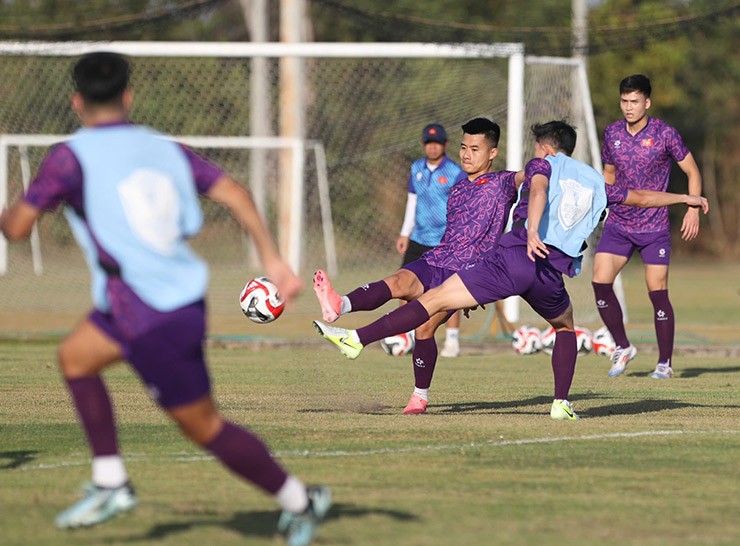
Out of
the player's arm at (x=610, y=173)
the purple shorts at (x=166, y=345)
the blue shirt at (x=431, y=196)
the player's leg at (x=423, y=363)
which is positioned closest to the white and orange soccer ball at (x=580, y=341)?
the blue shirt at (x=431, y=196)

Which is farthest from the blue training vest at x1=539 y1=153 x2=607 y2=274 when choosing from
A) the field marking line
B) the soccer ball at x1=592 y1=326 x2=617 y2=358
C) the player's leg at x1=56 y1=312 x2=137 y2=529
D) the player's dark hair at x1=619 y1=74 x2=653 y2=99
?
the soccer ball at x1=592 y1=326 x2=617 y2=358

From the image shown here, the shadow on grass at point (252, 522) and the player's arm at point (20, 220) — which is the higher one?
the player's arm at point (20, 220)

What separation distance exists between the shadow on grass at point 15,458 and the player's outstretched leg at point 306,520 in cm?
223

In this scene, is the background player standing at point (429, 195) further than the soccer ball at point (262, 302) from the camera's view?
Yes

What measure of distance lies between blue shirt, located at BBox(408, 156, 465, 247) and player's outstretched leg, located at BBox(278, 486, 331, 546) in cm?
812

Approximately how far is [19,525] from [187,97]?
20.3 meters

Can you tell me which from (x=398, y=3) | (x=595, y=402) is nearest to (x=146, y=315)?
(x=595, y=402)

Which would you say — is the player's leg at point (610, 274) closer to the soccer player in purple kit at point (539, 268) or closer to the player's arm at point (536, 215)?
the soccer player in purple kit at point (539, 268)

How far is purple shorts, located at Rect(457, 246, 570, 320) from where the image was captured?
8523mm

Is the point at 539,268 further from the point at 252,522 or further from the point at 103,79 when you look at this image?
the point at 103,79

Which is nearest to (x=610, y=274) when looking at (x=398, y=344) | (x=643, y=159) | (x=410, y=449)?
(x=643, y=159)

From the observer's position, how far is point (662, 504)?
6.00 meters

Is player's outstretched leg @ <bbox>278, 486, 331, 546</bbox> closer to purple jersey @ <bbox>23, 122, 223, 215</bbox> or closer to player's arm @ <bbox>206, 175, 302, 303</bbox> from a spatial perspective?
player's arm @ <bbox>206, 175, 302, 303</bbox>

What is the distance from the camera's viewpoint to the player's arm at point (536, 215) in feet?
26.6
